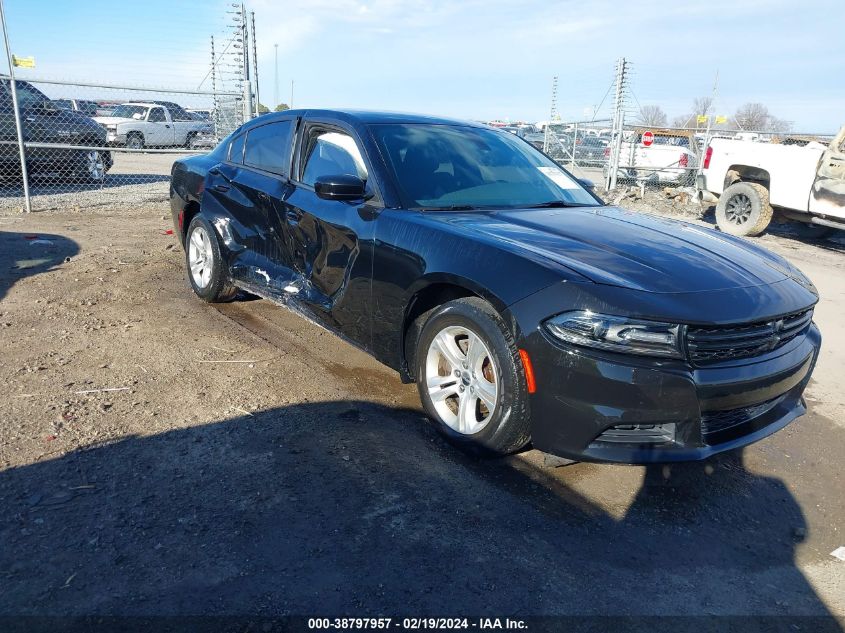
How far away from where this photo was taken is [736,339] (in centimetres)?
270

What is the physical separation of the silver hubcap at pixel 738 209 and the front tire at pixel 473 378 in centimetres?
925

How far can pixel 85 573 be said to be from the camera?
228cm

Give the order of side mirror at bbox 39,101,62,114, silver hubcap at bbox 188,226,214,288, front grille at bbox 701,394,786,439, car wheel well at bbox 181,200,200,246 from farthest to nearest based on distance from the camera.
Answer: side mirror at bbox 39,101,62,114
car wheel well at bbox 181,200,200,246
silver hubcap at bbox 188,226,214,288
front grille at bbox 701,394,786,439

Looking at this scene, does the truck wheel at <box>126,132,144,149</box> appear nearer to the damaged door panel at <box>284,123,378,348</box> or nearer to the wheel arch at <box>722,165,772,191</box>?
the wheel arch at <box>722,165,772,191</box>

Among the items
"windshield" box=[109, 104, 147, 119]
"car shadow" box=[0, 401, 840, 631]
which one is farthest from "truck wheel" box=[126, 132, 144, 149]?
"car shadow" box=[0, 401, 840, 631]

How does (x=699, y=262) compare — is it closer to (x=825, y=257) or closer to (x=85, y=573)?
(x=85, y=573)

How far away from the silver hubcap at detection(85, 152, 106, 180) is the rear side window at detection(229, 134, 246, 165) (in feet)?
29.9

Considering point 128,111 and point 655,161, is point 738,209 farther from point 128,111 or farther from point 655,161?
point 128,111

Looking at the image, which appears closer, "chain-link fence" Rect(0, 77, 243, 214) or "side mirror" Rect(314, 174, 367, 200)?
"side mirror" Rect(314, 174, 367, 200)

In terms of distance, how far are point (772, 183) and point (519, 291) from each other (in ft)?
30.7

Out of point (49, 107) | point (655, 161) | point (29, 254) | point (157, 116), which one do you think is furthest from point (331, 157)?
point (157, 116)

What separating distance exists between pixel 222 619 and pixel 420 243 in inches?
75.1

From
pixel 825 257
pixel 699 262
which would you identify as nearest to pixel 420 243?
pixel 699 262

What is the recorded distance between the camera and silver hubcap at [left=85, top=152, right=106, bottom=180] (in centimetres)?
1284
